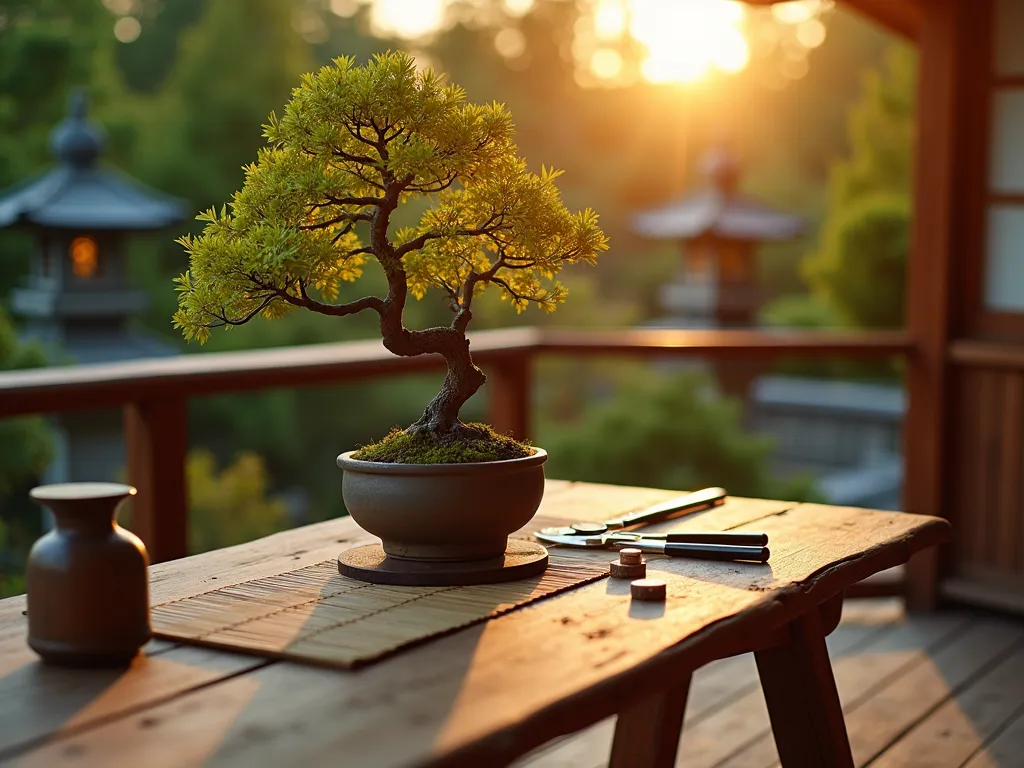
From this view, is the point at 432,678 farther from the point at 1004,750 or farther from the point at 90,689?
the point at 1004,750

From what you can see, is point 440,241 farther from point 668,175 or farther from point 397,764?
point 668,175

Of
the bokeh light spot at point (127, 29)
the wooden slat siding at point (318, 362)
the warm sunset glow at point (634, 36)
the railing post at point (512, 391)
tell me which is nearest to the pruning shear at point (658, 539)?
the wooden slat siding at point (318, 362)

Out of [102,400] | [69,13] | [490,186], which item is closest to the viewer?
[490,186]

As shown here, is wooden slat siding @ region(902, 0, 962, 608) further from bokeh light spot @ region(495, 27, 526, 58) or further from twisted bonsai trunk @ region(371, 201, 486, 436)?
bokeh light spot @ region(495, 27, 526, 58)

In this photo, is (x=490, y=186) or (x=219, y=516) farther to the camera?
(x=219, y=516)

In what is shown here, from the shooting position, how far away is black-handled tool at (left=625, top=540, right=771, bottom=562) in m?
1.48

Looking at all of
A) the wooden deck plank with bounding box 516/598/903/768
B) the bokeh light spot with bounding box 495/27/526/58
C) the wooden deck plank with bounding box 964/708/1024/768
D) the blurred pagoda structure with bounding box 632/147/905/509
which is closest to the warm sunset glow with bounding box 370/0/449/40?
the bokeh light spot with bounding box 495/27/526/58

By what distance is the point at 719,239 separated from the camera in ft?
49.3

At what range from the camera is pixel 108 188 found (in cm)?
1090

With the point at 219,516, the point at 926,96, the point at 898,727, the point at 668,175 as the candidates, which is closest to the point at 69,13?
the point at 219,516

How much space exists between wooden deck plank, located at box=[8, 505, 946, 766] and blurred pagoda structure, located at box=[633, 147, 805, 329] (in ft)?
44.3

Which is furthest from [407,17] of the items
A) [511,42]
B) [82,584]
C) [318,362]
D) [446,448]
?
[82,584]

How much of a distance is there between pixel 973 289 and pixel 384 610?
2.89 metres

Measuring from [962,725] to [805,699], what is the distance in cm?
113
